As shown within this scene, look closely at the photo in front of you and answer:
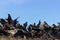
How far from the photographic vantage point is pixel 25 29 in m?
17.8

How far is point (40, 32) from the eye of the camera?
1750 cm

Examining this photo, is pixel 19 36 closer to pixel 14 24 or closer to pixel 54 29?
pixel 14 24

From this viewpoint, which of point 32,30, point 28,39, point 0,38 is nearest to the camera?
point 0,38

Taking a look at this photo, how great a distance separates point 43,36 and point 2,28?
262 cm

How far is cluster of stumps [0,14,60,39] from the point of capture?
16.8 meters

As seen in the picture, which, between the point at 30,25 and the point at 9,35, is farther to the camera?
the point at 30,25

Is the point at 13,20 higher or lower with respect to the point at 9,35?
higher

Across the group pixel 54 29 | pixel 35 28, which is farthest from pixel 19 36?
pixel 54 29

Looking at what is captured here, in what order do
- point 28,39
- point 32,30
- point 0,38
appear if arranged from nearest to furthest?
point 0,38
point 28,39
point 32,30

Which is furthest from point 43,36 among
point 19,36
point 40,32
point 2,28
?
point 2,28

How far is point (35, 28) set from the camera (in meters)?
17.8

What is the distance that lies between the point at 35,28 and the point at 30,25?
0.58 meters

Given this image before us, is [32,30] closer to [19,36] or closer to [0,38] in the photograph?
[19,36]

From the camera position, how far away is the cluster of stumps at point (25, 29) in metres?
16.8
